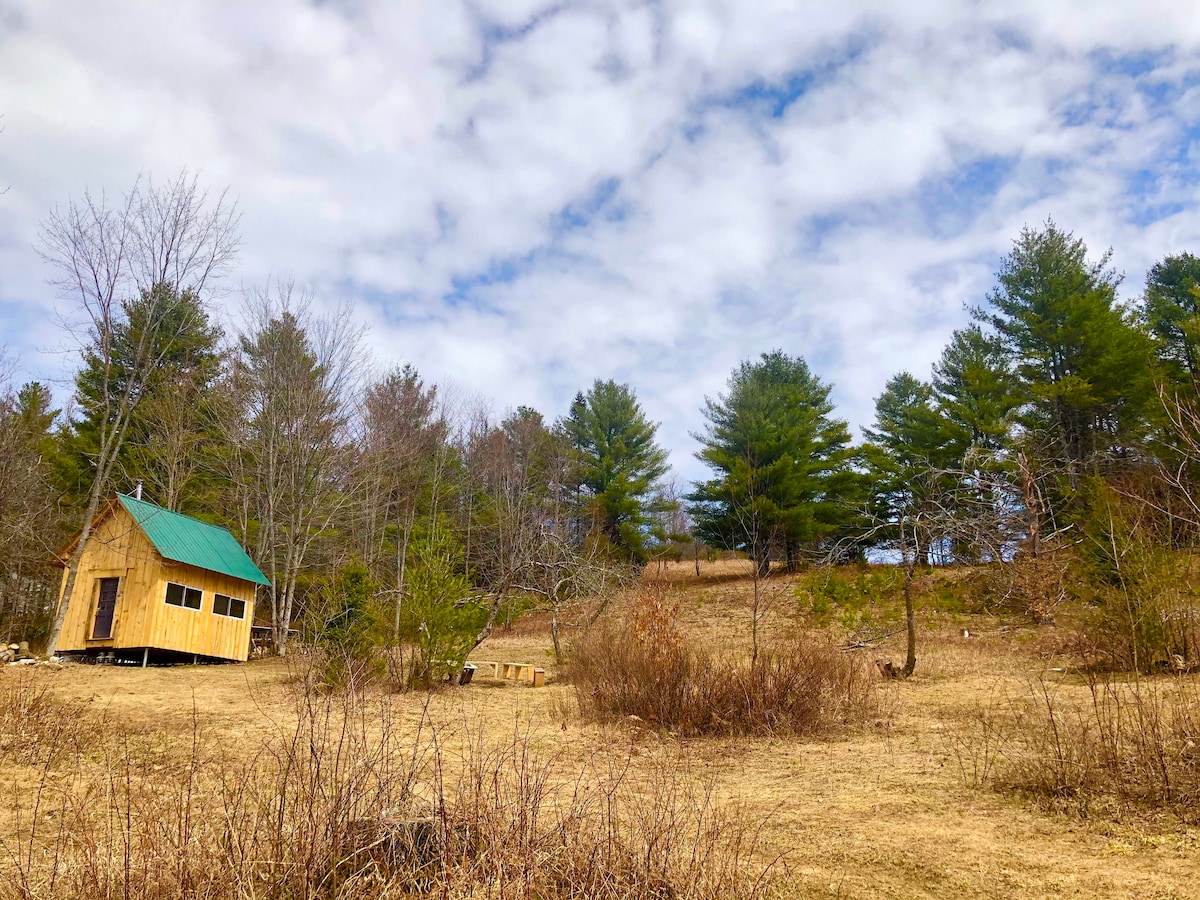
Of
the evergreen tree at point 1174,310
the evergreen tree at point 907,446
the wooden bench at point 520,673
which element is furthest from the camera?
the evergreen tree at point 907,446

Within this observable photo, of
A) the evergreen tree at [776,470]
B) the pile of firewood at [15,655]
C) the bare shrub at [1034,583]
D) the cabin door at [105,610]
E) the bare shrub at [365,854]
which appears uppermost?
the evergreen tree at [776,470]

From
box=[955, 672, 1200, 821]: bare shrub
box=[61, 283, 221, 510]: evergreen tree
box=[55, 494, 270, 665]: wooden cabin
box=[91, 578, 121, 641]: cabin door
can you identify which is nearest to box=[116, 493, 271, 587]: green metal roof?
box=[55, 494, 270, 665]: wooden cabin

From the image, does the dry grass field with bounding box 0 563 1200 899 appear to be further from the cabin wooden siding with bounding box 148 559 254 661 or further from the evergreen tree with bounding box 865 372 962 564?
the evergreen tree with bounding box 865 372 962 564

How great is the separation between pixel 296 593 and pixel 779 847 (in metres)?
23.3

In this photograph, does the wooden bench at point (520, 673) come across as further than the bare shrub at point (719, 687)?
Yes

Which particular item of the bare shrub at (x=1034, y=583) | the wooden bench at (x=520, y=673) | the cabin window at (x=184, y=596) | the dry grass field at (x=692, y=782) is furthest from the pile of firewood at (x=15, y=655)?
the bare shrub at (x=1034, y=583)

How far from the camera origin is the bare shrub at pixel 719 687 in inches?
327

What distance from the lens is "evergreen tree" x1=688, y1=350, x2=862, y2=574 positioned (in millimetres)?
27188

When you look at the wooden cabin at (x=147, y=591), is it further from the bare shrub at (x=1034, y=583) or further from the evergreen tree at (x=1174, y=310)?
the evergreen tree at (x=1174, y=310)

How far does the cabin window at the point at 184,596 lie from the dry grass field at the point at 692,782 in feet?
15.1

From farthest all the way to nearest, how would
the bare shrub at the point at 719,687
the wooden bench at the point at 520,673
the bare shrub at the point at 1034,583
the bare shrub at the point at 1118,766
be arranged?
the bare shrub at the point at 1034,583 < the wooden bench at the point at 520,673 < the bare shrub at the point at 719,687 < the bare shrub at the point at 1118,766

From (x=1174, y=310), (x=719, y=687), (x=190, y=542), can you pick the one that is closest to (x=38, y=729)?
(x=719, y=687)

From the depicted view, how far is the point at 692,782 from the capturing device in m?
5.42

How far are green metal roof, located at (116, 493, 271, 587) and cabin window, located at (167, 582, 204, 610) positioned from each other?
1.92 feet
